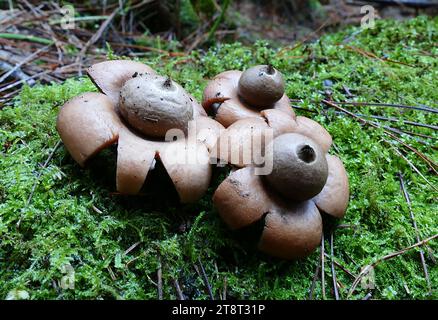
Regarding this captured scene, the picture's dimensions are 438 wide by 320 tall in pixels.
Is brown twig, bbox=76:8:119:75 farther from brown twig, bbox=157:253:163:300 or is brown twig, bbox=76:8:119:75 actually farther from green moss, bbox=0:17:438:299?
brown twig, bbox=157:253:163:300

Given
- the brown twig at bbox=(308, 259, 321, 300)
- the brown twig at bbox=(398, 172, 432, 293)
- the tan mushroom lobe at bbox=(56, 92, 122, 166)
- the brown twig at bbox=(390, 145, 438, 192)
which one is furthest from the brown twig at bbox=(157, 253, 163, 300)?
the brown twig at bbox=(390, 145, 438, 192)

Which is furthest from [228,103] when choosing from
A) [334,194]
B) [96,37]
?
[96,37]

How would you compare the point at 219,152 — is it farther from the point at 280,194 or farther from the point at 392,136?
the point at 392,136

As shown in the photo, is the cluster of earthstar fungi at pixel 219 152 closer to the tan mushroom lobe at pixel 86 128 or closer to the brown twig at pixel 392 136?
the tan mushroom lobe at pixel 86 128

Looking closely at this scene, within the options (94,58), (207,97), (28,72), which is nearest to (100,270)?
(207,97)

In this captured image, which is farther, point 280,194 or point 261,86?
point 261,86

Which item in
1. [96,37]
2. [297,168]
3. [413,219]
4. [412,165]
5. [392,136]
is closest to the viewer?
[297,168]

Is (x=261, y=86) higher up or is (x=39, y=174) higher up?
(x=261, y=86)
